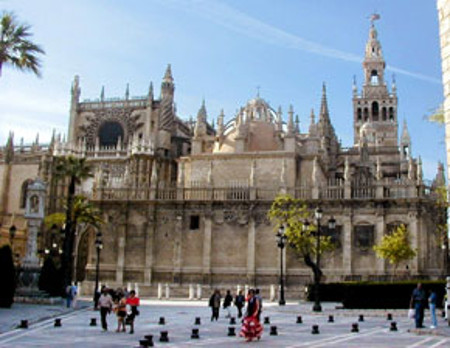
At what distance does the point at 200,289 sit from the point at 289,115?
1454cm

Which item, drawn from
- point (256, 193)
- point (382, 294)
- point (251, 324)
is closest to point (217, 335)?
point (251, 324)

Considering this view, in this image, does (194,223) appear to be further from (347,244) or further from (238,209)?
(347,244)

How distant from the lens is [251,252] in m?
37.4

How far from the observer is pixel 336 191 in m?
37.5

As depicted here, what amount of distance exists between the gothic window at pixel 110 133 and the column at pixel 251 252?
2276cm

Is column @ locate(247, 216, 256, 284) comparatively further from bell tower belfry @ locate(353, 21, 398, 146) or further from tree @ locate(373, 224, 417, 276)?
bell tower belfry @ locate(353, 21, 398, 146)

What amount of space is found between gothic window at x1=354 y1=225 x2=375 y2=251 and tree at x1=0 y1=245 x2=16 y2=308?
73.9 feet

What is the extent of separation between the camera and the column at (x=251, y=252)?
36969mm

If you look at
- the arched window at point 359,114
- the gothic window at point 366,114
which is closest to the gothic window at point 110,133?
the arched window at point 359,114

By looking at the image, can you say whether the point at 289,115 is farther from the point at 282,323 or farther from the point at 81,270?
the point at 282,323

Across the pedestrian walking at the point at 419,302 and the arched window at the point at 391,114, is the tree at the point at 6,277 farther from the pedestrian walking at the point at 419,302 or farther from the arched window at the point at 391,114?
Result: the arched window at the point at 391,114

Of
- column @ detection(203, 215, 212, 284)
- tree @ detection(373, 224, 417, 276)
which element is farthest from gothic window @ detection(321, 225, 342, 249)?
column @ detection(203, 215, 212, 284)

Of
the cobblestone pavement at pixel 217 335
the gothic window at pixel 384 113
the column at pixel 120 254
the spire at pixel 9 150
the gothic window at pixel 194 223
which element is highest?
the gothic window at pixel 384 113

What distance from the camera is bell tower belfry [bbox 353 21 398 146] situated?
77.2 metres
